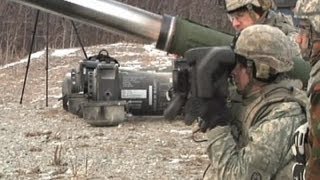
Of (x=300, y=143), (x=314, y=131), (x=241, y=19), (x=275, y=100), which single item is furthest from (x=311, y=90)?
(x=241, y=19)

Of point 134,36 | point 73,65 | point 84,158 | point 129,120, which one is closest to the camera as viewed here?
point 134,36

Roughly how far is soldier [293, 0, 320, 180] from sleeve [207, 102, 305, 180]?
143mm

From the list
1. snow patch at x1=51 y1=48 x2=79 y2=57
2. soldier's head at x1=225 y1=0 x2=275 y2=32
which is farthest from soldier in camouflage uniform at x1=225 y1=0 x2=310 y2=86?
snow patch at x1=51 y1=48 x2=79 y2=57

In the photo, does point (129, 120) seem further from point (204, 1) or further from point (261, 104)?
point (204, 1)

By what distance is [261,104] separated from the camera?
293 centimetres

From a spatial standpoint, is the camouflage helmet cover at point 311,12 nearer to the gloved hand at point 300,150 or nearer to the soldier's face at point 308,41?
the soldier's face at point 308,41

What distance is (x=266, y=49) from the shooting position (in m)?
2.95

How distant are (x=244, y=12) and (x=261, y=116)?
6.37ft

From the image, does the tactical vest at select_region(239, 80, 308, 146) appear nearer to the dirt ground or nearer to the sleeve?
the sleeve

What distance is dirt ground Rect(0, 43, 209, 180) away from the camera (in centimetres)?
700

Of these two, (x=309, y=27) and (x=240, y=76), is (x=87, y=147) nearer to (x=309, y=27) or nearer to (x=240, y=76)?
(x=240, y=76)

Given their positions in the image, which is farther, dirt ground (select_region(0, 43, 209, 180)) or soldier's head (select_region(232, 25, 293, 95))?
dirt ground (select_region(0, 43, 209, 180))

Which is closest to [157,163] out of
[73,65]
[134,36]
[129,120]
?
[129,120]

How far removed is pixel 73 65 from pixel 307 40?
553 inches
